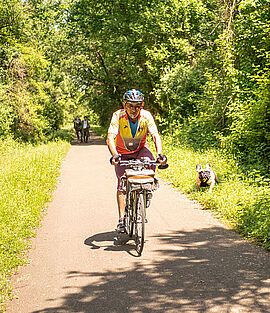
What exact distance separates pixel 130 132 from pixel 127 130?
55 mm

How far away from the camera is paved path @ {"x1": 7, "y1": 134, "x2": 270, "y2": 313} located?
414 centimetres

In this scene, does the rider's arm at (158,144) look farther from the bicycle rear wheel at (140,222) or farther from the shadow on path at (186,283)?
the shadow on path at (186,283)

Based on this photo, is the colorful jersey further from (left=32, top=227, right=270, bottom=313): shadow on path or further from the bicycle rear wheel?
(left=32, top=227, right=270, bottom=313): shadow on path

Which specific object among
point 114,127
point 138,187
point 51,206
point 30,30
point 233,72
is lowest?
point 51,206

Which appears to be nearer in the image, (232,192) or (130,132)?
(130,132)

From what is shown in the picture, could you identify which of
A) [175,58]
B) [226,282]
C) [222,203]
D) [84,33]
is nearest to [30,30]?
[84,33]

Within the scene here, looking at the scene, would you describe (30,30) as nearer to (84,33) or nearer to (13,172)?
(84,33)

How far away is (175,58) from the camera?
23.0m

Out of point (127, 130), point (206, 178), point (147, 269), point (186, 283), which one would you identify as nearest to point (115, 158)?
point (127, 130)

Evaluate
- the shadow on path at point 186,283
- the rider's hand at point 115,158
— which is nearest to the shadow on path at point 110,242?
the shadow on path at point 186,283

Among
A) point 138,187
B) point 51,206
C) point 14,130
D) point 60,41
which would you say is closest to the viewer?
point 138,187

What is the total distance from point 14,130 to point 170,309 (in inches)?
897

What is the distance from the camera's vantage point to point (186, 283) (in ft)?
15.0

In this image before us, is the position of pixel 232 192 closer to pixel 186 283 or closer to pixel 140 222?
pixel 140 222
